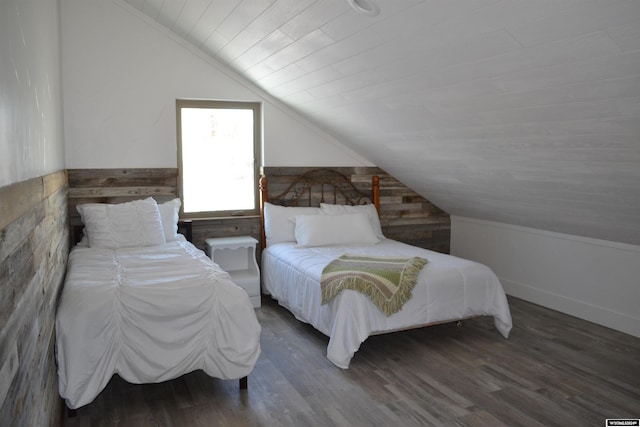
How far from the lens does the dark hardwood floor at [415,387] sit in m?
2.60

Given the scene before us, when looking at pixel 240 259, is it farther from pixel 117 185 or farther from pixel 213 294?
pixel 213 294

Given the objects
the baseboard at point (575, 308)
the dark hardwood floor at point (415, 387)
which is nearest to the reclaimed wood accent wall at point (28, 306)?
the dark hardwood floor at point (415, 387)

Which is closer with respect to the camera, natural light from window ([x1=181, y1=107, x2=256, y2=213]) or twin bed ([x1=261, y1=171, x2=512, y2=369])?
twin bed ([x1=261, y1=171, x2=512, y2=369])

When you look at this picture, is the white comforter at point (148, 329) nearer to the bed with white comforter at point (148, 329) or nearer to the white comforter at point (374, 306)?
the bed with white comforter at point (148, 329)

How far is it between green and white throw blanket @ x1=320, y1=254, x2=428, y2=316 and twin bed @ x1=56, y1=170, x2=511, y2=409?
0.06 feet

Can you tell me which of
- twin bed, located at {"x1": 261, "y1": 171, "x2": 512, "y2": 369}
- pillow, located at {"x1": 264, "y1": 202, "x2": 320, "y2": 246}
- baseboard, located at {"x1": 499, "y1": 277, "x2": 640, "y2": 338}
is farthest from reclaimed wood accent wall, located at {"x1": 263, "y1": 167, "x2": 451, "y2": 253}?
baseboard, located at {"x1": 499, "y1": 277, "x2": 640, "y2": 338}

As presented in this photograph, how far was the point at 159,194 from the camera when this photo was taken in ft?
14.7

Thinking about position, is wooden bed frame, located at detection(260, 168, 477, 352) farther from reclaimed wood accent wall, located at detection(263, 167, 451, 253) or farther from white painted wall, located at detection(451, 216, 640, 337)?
white painted wall, located at detection(451, 216, 640, 337)

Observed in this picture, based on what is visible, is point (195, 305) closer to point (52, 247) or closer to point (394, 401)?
point (52, 247)

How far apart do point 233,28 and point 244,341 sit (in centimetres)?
218

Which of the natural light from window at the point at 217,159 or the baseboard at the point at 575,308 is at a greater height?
the natural light from window at the point at 217,159

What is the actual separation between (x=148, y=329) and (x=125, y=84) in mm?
2506

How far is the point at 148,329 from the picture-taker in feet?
8.69

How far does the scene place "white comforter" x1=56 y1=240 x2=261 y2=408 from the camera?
250 cm
